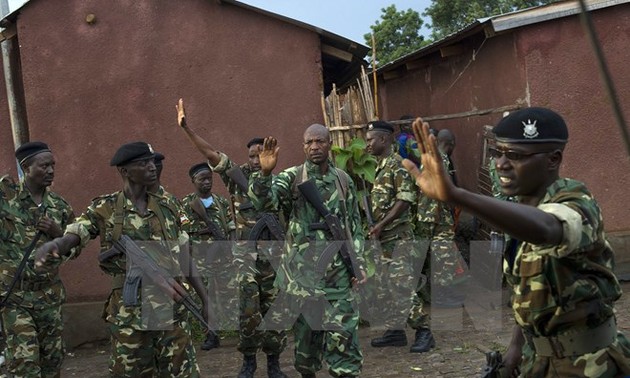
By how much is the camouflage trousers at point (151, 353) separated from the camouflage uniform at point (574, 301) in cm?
291

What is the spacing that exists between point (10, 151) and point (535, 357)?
7.23 meters

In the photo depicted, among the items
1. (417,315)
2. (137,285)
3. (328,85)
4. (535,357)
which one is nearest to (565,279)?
(535,357)

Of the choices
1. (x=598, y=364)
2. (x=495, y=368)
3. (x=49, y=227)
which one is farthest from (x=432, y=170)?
(x=49, y=227)

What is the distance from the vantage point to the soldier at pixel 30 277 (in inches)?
221

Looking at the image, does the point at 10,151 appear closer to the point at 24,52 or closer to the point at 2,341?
the point at 24,52

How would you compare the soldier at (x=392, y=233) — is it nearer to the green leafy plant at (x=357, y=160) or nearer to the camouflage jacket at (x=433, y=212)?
the camouflage jacket at (x=433, y=212)

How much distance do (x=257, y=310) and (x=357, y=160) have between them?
8.63 feet

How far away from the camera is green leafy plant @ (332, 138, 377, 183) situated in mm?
8734

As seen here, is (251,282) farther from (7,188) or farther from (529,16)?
(529,16)

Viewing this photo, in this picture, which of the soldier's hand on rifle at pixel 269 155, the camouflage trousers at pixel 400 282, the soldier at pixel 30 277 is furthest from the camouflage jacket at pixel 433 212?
the soldier at pixel 30 277

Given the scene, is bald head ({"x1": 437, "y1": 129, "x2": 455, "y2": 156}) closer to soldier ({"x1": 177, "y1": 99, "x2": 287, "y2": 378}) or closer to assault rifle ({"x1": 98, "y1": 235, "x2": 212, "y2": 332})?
soldier ({"x1": 177, "y1": 99, "x2": 287, "y2": 378})

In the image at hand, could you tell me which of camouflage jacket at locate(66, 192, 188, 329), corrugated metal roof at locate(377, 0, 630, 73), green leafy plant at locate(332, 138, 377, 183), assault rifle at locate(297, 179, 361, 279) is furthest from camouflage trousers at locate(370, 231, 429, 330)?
corrugated metal roof at locate(377, 0, 630, 73)

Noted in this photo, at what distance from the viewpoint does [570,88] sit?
9.24 metres

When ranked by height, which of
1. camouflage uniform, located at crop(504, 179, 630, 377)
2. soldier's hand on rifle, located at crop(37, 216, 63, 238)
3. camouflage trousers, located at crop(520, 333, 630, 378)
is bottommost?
camouflage trousers, located at crop(520, 333, 630, 378)
